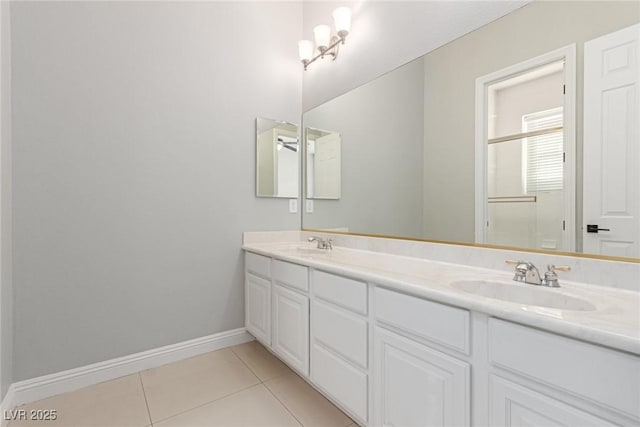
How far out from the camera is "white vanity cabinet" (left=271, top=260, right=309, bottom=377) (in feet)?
5.17

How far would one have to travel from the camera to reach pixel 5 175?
144 centimetres

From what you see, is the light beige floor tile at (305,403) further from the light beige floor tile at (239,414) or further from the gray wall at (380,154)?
the gray wall at (380,154)

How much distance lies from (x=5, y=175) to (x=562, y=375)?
7.61ft

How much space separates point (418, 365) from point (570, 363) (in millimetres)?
447

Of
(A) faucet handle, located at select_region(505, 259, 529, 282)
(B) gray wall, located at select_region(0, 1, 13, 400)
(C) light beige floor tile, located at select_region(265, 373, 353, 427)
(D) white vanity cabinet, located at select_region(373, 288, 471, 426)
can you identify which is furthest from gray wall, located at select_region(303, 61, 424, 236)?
(B) gray wall, located at select_region(0, 1, 13, 400)

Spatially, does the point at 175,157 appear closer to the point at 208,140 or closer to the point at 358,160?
the point at 208,140

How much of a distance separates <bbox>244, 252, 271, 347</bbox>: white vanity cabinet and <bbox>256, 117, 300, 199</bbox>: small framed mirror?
0.58 meters

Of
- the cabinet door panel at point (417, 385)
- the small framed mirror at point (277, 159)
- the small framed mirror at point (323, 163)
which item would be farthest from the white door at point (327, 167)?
the cabinet door panel at point (417, 385)

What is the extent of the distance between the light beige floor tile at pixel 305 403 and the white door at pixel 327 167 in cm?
130

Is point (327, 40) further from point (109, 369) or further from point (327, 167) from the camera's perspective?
point (109, 369)

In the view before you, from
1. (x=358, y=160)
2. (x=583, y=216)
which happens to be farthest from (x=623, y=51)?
(x=358, y=160)

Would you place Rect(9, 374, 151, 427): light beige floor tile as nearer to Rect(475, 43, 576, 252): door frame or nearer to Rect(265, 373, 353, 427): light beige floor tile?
Rect(265, 373, 353, 427): light beige floor tile

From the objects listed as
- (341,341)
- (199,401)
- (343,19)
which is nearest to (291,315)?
(341,341)

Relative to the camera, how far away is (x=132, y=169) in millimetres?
1835
